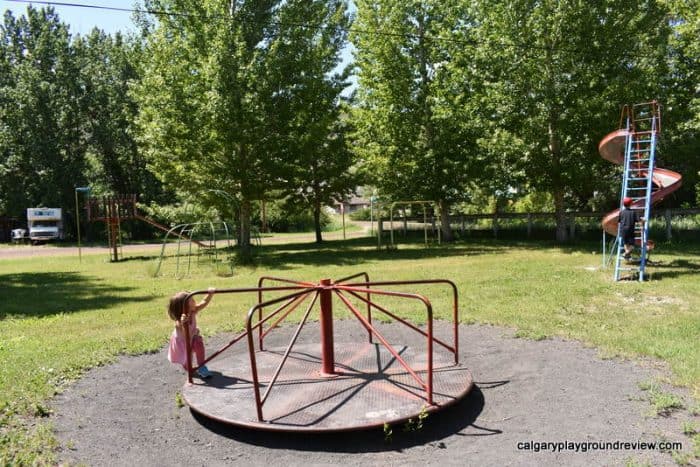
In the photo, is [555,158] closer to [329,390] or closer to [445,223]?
[445,223]

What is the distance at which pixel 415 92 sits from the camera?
2283 cm

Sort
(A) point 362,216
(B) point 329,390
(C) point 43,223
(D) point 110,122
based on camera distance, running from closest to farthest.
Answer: (B) point 329,390
(C) point 43,223
(D) point 110,122
(A) point 362,216

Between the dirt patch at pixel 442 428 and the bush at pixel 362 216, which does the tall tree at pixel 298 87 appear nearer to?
the dirt patch at pixel 442 428

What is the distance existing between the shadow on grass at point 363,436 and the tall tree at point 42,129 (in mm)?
35110

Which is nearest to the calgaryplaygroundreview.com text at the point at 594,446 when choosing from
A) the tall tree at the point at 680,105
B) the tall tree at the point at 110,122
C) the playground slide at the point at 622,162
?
the playground slide at the point at 622,162

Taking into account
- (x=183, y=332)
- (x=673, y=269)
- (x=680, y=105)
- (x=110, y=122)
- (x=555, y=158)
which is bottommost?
(x=673, y=269)

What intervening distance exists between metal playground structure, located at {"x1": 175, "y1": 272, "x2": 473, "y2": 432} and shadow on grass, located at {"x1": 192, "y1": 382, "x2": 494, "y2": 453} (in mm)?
133

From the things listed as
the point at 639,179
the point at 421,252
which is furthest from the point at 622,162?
the point at 421,252

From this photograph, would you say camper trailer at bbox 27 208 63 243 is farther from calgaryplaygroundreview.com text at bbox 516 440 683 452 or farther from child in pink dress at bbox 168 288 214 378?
calgaryplaygroundreview.com text at bbox 516 440 683 452

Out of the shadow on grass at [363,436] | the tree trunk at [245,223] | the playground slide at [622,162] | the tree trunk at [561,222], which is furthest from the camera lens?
the tree trunk at [561,222]

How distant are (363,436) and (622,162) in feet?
43.8

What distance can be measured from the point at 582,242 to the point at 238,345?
17.4 m

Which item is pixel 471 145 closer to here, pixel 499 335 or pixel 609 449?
pixel 499 335

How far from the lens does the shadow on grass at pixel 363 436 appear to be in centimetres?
438
